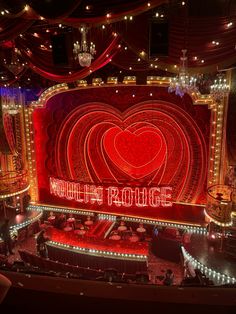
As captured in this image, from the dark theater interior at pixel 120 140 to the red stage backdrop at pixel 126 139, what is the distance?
0.03 meters

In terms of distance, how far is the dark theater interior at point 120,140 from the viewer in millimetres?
5348

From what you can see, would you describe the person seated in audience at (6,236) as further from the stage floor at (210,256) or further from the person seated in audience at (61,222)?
the stage floor at (210,256)

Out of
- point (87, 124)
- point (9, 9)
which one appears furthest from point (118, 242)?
point (9, 9)

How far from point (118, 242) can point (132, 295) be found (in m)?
6.66

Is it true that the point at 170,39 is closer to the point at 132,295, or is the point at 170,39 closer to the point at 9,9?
the point at 9,9

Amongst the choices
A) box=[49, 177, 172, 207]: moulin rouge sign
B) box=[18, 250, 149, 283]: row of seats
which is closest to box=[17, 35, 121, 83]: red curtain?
box=[49, 177, 172, 207]: moulin rouge sign

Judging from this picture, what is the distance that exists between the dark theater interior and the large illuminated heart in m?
0.03

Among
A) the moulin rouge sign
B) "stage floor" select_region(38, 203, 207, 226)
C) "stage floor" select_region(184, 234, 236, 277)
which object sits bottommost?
"stage floor" select_region(184, 234, 236, 277)

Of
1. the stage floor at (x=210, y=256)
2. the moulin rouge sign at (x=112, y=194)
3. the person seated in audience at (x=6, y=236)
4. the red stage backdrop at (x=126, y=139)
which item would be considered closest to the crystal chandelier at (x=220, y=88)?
the red stage backdrop at (x=126, y=139)

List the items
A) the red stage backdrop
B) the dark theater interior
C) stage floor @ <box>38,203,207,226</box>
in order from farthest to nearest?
stage floor @ <box>38,203,207,226</box>
the red stage backdrop
the dark theater interior

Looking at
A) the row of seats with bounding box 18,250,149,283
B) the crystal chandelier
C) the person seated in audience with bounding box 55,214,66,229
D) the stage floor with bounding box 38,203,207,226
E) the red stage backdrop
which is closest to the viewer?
the row of seats with bounding box 18,250,149,283

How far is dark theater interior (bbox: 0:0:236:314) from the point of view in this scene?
5.35 metres

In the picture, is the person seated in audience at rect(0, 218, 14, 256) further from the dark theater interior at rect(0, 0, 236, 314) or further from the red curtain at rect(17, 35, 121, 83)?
the red curtain at rect(17, 35, 121, 83)

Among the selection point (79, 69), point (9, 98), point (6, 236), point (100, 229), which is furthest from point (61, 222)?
point (79, 69)
